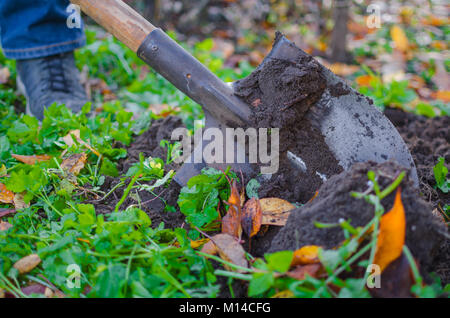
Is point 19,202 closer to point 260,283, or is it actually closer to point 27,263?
point 27,263

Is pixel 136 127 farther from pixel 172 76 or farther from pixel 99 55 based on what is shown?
pixel 99 55

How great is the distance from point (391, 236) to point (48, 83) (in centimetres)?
206

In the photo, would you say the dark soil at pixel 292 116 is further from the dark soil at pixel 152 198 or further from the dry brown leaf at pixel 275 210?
the dark soil at pixel 152 198

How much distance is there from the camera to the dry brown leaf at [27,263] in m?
1.18

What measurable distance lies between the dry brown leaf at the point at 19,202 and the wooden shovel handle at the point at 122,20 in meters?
0.73

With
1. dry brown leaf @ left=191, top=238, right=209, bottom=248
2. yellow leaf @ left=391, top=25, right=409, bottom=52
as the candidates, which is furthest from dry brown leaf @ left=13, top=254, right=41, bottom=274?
yellow leaf @ left=391, top=25, right=409, bottom=52

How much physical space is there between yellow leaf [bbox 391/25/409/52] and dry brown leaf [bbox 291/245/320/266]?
3.32m

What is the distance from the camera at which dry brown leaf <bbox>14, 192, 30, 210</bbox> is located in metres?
1.48

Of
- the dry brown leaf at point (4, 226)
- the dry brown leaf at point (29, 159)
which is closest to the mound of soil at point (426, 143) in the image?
the dry brown leaf at point (4, 226)

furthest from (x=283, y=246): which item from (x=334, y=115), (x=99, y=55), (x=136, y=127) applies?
(x=99, y=55)

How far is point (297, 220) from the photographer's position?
1181 mm

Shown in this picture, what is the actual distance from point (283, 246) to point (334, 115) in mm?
568

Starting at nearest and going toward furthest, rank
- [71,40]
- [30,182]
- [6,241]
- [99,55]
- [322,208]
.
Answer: [322,208]
[6,241]
[30,182]
[71,40]
[99,55]

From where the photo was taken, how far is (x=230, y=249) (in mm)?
1179
